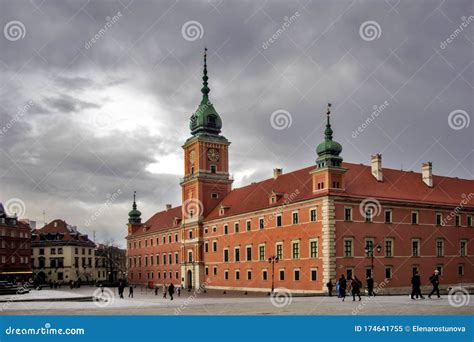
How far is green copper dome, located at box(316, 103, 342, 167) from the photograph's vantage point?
45719mm

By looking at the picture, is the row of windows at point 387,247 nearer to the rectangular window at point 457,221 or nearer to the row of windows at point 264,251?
the rectangular window at point 457,221

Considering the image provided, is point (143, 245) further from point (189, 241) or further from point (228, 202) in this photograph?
point (228, 202)

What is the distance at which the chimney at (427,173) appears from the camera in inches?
2128

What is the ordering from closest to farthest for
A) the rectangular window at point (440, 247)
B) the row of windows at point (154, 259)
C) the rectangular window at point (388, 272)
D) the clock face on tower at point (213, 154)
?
the rectangular window at point (388, 272), the rectangular window at point (440, 247), the clock face on tower at point (213, 154), the row of windows at point (154, 259)

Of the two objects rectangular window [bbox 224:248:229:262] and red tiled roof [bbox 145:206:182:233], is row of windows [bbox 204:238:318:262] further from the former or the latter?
red tiled roof [bbox 145:206:182:233]

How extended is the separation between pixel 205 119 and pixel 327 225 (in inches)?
1096

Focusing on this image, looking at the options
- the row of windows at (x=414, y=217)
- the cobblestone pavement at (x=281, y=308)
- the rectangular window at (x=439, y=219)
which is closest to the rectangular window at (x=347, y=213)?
the row of windows at (x=414, y=217)

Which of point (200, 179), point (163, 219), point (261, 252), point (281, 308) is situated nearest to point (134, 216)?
point (163, 219)

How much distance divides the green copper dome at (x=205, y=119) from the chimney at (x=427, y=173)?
2489cm

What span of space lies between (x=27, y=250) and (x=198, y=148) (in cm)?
3651

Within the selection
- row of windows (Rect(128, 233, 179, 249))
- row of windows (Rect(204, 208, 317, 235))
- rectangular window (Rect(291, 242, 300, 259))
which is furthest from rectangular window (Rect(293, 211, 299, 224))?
row of windows (Rect(128, 233, 179, 249))

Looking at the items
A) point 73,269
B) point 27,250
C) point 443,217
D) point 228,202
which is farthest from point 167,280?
point 443,217

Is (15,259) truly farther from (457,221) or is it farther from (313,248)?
(457,221)

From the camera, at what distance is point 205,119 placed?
68.4m
